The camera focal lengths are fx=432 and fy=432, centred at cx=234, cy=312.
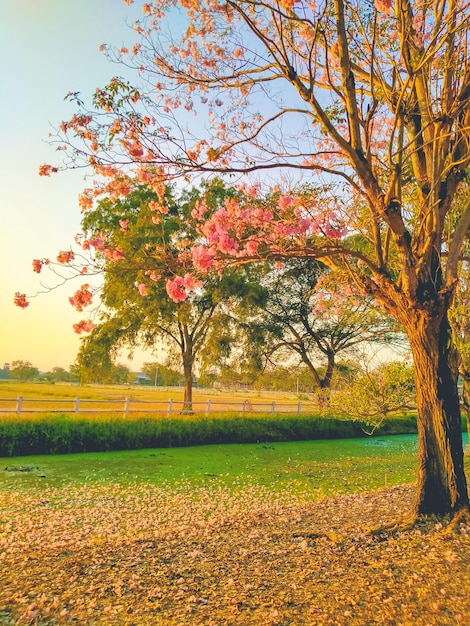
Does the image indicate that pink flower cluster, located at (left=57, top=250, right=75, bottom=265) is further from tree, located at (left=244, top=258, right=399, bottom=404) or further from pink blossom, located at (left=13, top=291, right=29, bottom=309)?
tree, located at (left=244, top=258, right=399, bottom=404)

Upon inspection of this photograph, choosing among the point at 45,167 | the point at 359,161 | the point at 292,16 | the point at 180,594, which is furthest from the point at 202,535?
the point at 292,16

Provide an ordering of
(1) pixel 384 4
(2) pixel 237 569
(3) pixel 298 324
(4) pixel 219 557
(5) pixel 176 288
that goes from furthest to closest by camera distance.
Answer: (3) pixel 298 324
(5) pixel 176 288
(1) pixel 384 4
(4) pixel 219 557
(2) pixel 237 569

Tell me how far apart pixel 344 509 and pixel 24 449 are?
7.97 m

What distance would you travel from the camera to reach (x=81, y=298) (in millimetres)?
5141

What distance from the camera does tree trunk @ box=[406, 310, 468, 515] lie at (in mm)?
4332

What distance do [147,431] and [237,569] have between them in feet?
30.5

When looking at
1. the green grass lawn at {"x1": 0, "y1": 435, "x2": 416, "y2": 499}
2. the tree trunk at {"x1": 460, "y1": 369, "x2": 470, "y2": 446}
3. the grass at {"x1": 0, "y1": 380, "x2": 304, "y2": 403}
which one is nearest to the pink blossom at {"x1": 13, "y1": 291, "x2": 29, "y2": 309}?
the green grass lawn at {"x1": 0, "y1": 435, "x2": 416, "y2": 499}

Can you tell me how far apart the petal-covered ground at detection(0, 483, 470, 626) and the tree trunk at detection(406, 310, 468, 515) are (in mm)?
287

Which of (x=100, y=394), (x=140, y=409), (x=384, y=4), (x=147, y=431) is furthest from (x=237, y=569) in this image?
(x=100, y=394)

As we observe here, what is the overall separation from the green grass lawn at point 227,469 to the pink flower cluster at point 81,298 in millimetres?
3527

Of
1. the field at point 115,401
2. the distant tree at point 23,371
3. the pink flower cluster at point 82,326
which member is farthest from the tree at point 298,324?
the distant tree at point 23,371

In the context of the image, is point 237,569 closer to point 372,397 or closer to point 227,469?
point 372,397

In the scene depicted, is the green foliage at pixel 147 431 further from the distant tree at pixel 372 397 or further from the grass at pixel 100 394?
the grass at pixel 100 394

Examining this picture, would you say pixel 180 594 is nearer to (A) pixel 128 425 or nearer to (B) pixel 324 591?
(B) pixel 324 591
